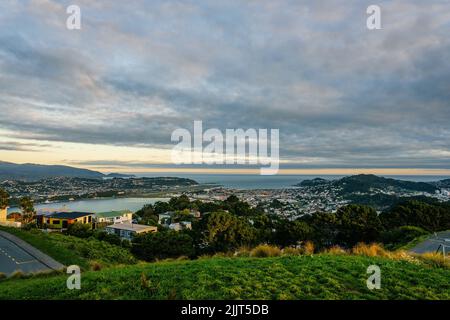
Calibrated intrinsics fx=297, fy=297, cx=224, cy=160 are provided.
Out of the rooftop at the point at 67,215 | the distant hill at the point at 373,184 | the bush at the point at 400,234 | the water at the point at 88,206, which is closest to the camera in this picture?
the bush at the point at 400,234

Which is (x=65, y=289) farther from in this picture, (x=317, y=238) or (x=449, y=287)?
(x=317, y=238)

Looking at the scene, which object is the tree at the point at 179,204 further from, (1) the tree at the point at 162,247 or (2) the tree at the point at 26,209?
(1) the tree at the point at 162,247

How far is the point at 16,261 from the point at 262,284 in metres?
14.6

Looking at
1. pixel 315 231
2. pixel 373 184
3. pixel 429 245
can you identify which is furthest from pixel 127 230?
pixel 373 184

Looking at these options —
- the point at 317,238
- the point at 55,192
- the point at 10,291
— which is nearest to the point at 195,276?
the point at 10,291

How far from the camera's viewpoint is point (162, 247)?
23.3 meters

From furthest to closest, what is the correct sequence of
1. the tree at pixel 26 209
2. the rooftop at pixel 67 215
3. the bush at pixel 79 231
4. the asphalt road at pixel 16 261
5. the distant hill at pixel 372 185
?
the distant hill at pixel 372 185 → the rooftop at pixel 67 215 → the tree at pixel 26 209 → the bush at pixel 79 231 → the asphalt road at pixel 16 261

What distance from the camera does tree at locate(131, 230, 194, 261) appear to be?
915 inches

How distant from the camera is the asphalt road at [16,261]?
13.4 metres

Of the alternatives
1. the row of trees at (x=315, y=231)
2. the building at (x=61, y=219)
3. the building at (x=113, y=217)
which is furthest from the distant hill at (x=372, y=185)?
the building at (x=61, y=219)

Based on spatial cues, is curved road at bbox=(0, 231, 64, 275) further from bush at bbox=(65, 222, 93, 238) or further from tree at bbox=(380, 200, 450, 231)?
tree at bbox=(380, 200, 450, 231)

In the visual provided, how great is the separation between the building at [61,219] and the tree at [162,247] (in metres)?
22.2

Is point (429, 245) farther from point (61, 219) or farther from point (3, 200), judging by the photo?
point (61, 219)

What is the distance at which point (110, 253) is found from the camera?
719 inches
